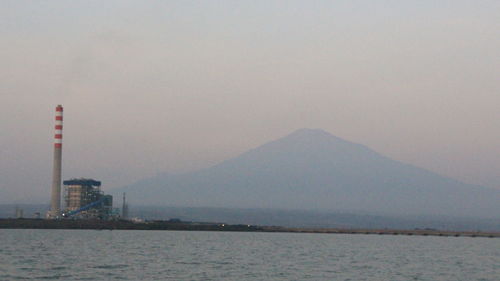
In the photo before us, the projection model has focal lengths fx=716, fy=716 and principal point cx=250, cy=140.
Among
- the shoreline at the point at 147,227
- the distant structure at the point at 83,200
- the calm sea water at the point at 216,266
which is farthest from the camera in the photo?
the distant structure at the point at 83,200

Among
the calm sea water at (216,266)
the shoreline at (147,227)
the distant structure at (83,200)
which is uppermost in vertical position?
the distant structure at (83,200)

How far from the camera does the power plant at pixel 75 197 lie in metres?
149

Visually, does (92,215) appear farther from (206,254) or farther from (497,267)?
(497,267)

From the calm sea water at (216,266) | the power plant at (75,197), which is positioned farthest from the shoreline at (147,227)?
the calm sea water at (216,266)

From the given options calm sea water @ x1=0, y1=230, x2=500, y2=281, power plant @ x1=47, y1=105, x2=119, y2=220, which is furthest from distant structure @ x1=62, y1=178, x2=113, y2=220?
calm sea water @ x1=0, y1=230, x2=500, y2=281

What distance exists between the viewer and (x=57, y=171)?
484 ft

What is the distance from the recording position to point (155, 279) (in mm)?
48844

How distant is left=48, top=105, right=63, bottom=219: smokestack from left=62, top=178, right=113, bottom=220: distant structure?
2.87 m

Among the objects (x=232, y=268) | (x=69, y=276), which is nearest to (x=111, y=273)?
(x=69, y=276)

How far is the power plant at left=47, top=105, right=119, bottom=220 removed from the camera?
148750 millimetres

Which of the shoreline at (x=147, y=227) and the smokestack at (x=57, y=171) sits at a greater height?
the smokestack at (x=57, y=171)

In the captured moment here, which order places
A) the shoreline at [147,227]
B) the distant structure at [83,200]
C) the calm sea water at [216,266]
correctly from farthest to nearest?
the distant structure at [83,200] < the shoreline at [147,227] < the calm sea water at [216,266]

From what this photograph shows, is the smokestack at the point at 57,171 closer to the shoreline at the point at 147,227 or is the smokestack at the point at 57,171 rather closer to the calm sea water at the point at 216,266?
the shoreline at the point at 147,227

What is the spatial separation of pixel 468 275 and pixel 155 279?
26422 millimetres
